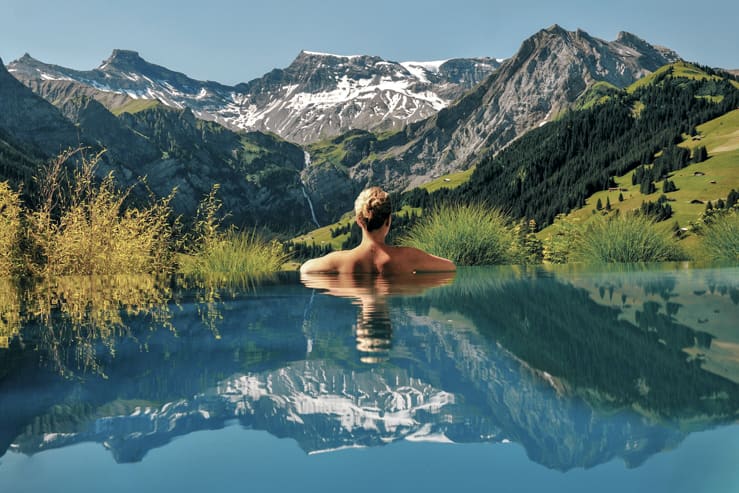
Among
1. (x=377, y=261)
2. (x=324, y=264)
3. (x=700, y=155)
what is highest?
(x=700, y=155)

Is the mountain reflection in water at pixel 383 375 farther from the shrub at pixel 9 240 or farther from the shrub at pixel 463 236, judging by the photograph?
the shrub at pixel 463 236

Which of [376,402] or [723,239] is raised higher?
[723,239]

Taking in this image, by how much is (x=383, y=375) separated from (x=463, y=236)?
11732 millimetres

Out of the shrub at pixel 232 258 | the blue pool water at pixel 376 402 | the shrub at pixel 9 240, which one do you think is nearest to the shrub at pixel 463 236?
the shrub at pixel 232 258

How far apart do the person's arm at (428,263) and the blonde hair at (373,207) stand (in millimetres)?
958

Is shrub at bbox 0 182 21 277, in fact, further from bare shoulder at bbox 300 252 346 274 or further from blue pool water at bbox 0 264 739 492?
blue pool water at bbox 0 264 739 492

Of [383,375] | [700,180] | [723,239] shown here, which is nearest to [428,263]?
[383,375]

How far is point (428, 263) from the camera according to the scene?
9.90m

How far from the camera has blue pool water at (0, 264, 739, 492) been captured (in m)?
1.78

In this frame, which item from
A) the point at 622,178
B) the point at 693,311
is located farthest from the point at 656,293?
the point at 622,178

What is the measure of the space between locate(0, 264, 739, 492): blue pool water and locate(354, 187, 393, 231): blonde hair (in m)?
4.05

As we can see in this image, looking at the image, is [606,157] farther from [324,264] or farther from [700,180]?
[324,264]

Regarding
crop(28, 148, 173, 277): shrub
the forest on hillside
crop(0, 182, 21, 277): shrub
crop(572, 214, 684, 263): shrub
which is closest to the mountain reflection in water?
crop(28, 148, 173, 277): shrub

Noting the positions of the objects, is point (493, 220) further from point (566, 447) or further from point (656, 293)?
point (566, 447)
